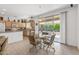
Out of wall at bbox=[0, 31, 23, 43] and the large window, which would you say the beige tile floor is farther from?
the large window

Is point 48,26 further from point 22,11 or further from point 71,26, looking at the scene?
point 71,26

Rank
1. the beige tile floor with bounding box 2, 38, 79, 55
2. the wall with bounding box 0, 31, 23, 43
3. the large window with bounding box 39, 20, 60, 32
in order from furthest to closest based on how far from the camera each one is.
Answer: the wall with bounding box 0, 31, 23, 43 < the large window with bounding box 39, 20, 60, 32 < the beige tile floor with bounding box 2, 38, 79, 55

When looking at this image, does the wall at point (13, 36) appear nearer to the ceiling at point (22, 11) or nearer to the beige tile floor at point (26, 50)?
the beige tile floor at point (26, 50)

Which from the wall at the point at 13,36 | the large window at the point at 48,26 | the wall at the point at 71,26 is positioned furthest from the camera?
the wall at the point at 71,26

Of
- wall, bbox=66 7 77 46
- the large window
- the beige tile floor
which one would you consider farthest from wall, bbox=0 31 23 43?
wall, bbox=66 7 77 46

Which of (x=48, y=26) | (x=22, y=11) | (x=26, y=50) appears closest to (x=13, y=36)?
(x=26, y=50)

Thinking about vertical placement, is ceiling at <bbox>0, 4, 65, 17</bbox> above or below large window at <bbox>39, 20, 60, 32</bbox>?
above

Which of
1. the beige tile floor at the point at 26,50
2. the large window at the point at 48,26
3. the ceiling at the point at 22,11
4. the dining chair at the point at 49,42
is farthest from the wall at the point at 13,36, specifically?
the dining chair at the point at 49,42

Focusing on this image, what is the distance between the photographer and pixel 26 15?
14.3 feet

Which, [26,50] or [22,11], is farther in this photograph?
[22,11]

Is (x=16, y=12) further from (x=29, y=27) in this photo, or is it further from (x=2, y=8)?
(x=29, y=27)

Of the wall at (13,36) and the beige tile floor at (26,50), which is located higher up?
the wall at (13,36)

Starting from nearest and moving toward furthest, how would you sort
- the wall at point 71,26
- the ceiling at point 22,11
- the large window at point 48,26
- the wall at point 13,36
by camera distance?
the ceiling at point 22,11 < the large window at point 48,26 < the wall at point 13,36 < the wall at point 71,26

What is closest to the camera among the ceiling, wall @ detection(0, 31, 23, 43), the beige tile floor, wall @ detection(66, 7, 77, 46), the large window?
the beige tile floor
